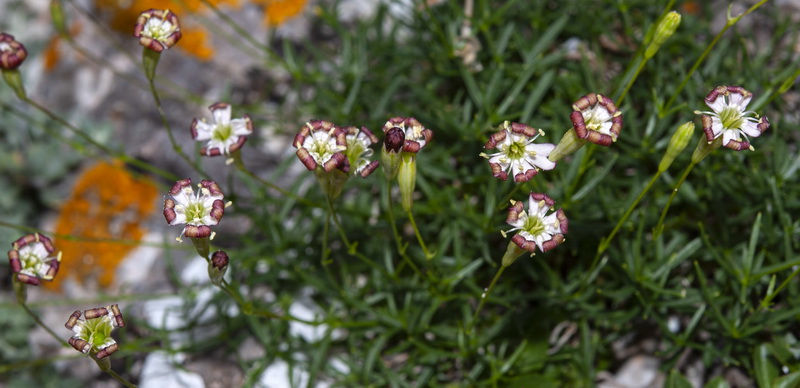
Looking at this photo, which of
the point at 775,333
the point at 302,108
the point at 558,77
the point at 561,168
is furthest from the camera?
the point at 302,108

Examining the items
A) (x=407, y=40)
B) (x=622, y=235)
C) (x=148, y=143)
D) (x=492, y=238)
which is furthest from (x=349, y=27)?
(x=622, y=235)

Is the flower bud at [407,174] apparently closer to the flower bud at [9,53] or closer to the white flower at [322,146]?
the white flower at [322,146]

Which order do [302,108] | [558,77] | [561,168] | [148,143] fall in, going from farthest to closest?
[148,143]
[302,108]
[558,77]
[561,168]

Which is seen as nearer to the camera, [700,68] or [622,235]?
[622,235]

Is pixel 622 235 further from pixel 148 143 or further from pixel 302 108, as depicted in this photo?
pixel 148 143

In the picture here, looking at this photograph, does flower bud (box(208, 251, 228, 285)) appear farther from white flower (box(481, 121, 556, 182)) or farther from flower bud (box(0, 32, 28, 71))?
flower bud (box(0, 32, 28, 71))

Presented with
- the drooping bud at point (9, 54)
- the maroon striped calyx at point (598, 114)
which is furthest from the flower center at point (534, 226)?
the drooping bud at point (9, 54)
